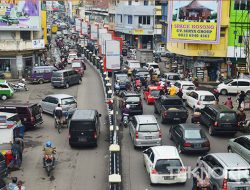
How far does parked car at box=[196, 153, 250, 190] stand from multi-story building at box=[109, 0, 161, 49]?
65.7m

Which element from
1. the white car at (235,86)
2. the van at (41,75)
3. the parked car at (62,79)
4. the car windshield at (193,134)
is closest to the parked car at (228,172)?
the car windshield at (193,134)

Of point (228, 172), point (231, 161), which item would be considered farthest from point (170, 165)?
point (228, 172)

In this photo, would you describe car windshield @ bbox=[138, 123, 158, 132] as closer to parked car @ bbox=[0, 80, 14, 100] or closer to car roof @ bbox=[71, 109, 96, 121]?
car roof @ bbox=[71, 109, 96, 121]

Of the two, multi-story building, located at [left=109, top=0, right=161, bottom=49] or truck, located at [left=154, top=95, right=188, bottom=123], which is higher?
multi-story building, located at [left=109, top=0, right=161, bottom=49]

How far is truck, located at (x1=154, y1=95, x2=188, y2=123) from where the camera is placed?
29188 mm

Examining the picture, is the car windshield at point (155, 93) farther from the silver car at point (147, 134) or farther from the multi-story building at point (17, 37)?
the multi-story building at point (17, 37)

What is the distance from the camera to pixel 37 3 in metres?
56.0

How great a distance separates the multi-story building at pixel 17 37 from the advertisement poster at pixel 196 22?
16.8 m

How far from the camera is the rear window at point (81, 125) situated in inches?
935

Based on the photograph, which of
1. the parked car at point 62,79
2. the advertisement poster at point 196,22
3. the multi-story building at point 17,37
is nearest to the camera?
the parked car at point 62,79

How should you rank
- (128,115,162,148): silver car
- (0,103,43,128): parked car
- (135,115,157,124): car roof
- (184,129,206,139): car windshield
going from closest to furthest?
(184,129,206,139): car windshield → (128,115,162,148): silver car → (135,115,157,124): car roof → (0,103,43,128): parked car

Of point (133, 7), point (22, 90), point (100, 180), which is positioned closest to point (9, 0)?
point (22, 90)

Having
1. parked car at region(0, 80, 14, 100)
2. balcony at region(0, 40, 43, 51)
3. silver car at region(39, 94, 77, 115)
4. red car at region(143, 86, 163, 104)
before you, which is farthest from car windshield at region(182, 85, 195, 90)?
balcony at region(0, 40, 43, 51)

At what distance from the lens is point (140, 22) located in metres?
84.1
